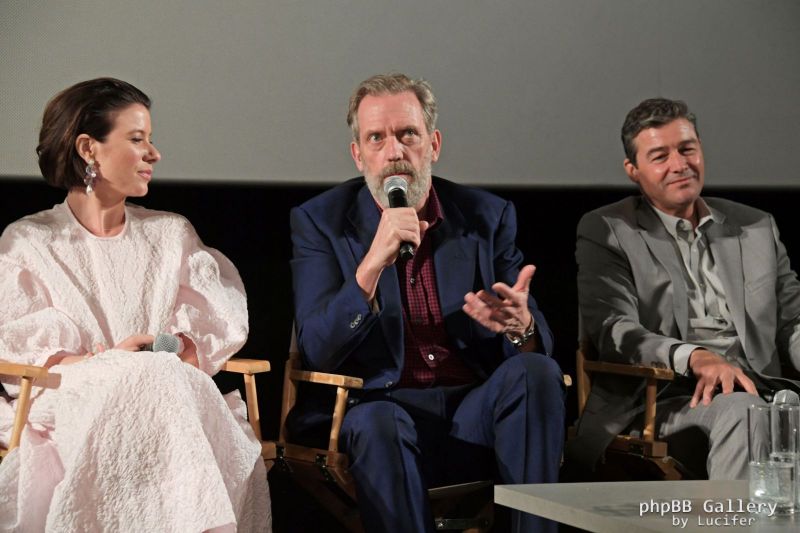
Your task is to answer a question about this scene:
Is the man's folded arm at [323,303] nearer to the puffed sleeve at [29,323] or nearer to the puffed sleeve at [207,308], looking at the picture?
the puffed sleeve at [207,308]

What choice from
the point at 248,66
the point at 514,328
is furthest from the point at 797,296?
the point at 248,66

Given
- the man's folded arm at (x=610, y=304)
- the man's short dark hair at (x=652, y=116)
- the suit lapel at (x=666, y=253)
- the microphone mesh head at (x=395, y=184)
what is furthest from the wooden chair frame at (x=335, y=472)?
the man's short dark hair at (x=652, y=116)

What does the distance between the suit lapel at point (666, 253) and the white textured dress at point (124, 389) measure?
4.58 ft

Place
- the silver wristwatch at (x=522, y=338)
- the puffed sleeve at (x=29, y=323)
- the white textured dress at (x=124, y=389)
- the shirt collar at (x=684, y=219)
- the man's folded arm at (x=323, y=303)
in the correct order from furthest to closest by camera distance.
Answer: the shirt collar at (x=684, y=219) → the silver wristwatch at (x=522, y=338) → the man's folded arm at (x=323, y=303) → the puffed sleeve at (x=29, y=323) → the white textured dress at (x=124, y=389)

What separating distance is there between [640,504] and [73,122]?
6.72 feet

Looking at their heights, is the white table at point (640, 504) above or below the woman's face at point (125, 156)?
below

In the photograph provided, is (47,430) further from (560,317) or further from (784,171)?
(784,171)

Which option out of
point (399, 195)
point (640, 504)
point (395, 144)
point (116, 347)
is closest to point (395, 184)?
point (399, 195)

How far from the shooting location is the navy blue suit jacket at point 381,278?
131 inches

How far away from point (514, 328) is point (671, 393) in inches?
29.0

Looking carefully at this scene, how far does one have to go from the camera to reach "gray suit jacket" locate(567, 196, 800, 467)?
3.75 m

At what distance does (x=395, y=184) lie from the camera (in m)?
3.42

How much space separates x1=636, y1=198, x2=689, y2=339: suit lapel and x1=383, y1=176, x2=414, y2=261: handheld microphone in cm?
93

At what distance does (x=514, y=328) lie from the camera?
3367 mm
